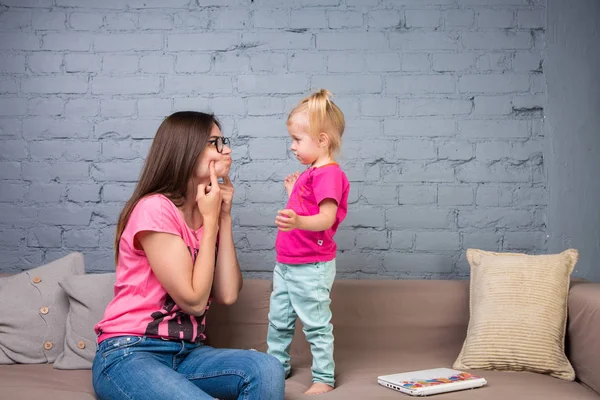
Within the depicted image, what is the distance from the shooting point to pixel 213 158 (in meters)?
2.24

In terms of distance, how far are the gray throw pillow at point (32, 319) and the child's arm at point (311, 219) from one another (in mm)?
992

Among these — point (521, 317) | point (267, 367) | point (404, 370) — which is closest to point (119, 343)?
point (267, 367)

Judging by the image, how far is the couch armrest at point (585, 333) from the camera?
230cm

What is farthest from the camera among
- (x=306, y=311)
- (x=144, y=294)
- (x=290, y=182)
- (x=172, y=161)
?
(x=290, y=182)

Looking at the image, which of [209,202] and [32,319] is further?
[32,319]

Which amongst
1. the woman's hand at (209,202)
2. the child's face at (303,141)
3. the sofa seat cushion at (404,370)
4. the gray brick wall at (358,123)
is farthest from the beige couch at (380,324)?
the woman's hand at (209,202)

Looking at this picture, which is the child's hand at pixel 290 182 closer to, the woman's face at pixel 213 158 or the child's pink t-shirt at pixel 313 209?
the child's pink t-shirt at pixel 313 209

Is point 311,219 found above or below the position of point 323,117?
below

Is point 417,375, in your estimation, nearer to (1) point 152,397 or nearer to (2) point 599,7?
(1) point 152,397

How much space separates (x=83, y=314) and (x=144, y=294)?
62 centimetres

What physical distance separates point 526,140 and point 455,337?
0.95m

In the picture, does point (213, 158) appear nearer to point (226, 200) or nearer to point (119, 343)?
point (226, 200)

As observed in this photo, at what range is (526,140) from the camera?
9.81 ft

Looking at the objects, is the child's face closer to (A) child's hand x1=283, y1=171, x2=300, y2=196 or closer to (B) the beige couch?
(A) child's hand x1=283, y1=171, x2=300, y2=196
